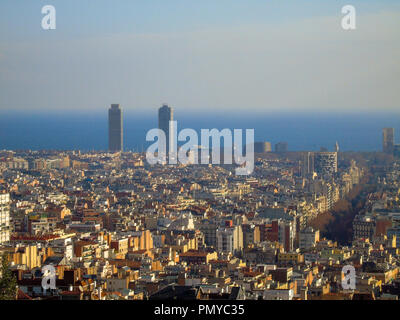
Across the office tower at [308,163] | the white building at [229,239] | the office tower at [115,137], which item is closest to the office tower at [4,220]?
the white building at [229,239]

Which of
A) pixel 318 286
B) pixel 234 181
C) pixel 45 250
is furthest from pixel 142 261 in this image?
pixel 234 181

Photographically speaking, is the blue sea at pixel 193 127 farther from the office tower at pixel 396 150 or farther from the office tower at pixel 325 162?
the office tower at pixel 396 150

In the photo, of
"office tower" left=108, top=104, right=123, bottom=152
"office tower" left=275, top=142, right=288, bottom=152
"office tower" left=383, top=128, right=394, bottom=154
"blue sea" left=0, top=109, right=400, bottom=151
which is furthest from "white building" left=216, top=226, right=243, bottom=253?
"office tower" left=275, top=142, right=288, bottom=152

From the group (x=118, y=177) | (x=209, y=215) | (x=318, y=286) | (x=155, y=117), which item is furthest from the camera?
(x=118, y=177)

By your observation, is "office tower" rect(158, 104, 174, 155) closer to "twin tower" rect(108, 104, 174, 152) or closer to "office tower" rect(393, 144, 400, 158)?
"twin tower" rect(108, 104, 174, 152)

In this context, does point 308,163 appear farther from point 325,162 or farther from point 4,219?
point 4,219
